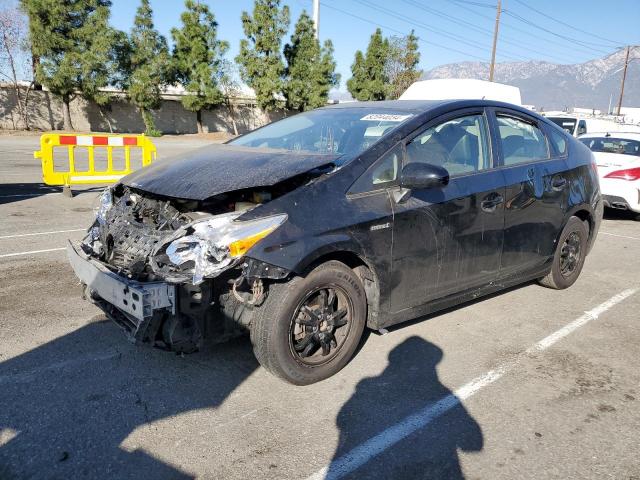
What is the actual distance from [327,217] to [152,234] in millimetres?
1100

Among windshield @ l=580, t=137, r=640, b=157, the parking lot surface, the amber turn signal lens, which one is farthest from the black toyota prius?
windshield @ l=580, t=137, r=640, b=157

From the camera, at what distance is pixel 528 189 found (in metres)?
4.52

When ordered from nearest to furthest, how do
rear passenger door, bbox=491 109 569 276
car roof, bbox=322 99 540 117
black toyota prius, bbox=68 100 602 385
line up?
black toyota prius, bbox=68 100 602 385 → car roof, bbox=322 99 540 117 → rear passenger door, bbox=491 109 569 276

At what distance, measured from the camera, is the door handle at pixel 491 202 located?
4.11 metres

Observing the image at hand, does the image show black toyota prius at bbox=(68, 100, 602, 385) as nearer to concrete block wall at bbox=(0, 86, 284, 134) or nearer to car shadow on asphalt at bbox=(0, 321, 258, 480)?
car shadow on asphalt at bbox=(0, 321, 258, 480)

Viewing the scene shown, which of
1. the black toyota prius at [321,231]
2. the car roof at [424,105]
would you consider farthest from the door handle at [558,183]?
the car roof at [424,105]

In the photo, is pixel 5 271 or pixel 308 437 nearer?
pixel 308 437

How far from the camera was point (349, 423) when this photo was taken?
3.03 meters

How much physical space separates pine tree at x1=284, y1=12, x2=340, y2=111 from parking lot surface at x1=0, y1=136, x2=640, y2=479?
116 ft

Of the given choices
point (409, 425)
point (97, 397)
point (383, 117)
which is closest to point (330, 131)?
point (383, 117)

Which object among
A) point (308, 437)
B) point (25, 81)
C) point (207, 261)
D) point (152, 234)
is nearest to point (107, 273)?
point (152, 234)

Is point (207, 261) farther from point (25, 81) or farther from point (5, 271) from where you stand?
point (25, 81)

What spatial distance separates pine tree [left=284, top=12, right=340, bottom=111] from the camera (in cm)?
3853

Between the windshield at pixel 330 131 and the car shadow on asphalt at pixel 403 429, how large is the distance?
1.56m
